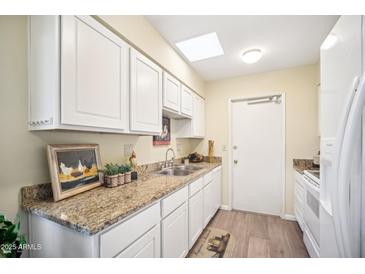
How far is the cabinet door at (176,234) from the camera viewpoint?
4.21 feet

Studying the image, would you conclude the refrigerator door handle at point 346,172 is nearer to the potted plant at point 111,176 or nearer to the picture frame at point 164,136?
the potted plant at point 111,176

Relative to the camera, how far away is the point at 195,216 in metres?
1.89

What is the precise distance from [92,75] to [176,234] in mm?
1423

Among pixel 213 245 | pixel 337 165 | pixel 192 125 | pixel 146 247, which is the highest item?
pixel 192 125

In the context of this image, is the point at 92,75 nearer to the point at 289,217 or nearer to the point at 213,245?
the point at 213,245

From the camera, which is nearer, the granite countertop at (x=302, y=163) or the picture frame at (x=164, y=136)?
the picture frame at (x=164, y=136)

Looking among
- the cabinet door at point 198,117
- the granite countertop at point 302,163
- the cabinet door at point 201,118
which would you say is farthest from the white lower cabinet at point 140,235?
the granite countertop at point 302,163

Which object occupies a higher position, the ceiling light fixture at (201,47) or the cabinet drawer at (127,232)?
the ceiling light fixture at (201,47)

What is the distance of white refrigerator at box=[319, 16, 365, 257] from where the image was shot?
0.59 meters

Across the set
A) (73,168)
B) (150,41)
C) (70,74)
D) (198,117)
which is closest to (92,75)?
(70,74)

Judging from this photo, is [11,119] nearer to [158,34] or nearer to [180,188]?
[180,188]

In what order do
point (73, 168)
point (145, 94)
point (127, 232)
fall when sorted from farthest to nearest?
point (145, 94) → point (73, 168) → point (127, 232)

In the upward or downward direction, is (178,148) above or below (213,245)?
above

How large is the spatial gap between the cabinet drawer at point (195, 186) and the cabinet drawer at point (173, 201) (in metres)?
0.10
